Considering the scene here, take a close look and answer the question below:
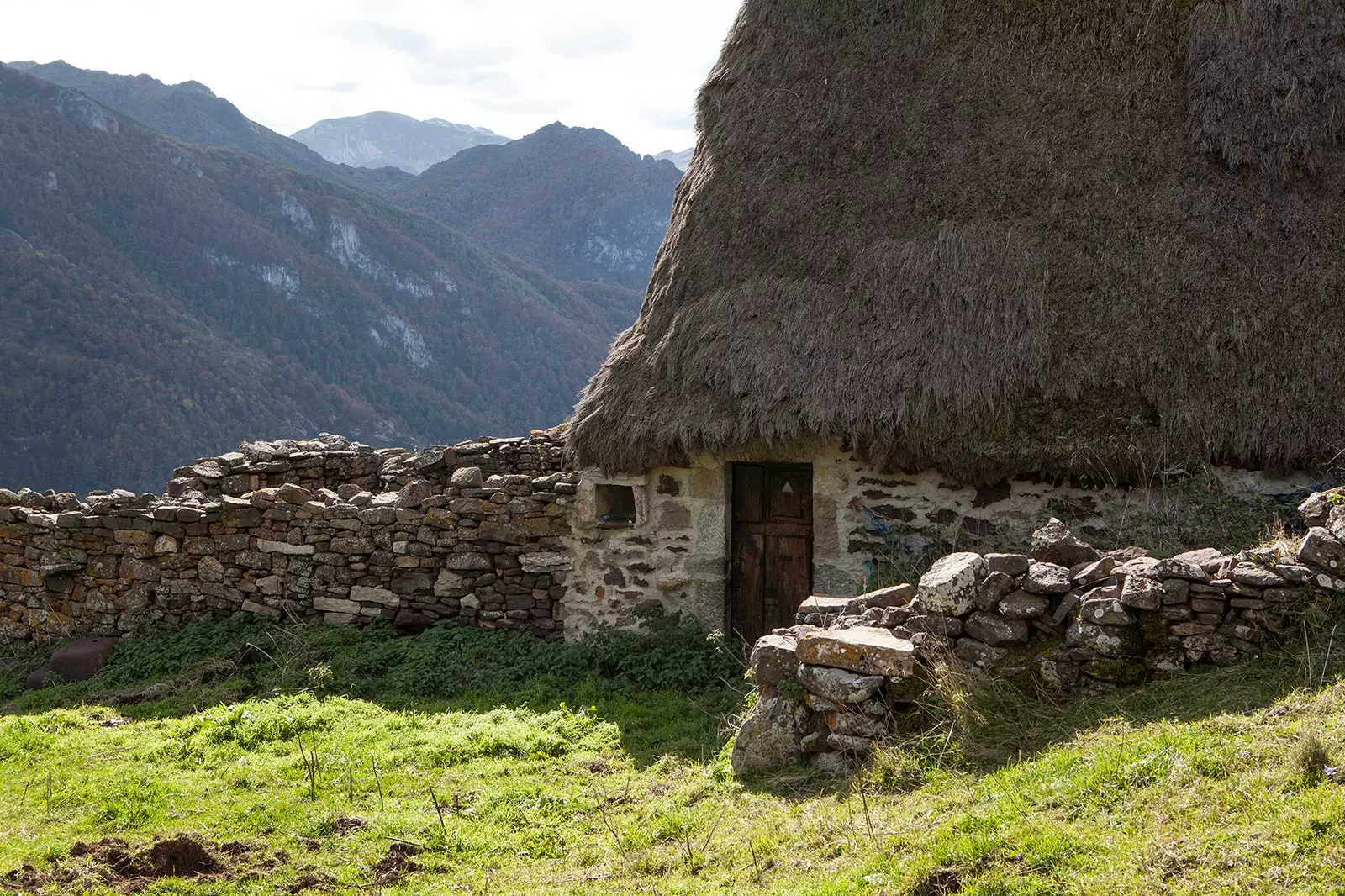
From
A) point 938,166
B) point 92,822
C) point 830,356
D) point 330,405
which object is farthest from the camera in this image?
point 330,405

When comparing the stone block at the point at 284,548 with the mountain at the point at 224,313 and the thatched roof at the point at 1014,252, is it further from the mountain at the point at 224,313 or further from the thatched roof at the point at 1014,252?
the mountain at the point at 224,313

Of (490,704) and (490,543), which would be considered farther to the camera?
(490,543)

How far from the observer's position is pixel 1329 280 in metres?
6.41

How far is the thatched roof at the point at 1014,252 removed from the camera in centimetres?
646

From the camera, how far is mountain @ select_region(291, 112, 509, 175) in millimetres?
97250

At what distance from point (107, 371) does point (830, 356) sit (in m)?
27.1

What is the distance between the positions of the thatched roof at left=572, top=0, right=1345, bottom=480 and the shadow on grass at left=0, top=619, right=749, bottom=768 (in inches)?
57.0

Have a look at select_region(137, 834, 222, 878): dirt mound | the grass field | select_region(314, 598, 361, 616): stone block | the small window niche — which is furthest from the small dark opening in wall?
select_region(137, 834, 222, 878): dirt mound

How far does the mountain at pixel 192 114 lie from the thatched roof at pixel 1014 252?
49.4 m

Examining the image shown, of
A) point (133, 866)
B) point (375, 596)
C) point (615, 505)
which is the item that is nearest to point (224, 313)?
point (375, 596)

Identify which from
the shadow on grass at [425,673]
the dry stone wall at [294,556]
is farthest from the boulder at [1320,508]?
the dry stone wall at [294,556]

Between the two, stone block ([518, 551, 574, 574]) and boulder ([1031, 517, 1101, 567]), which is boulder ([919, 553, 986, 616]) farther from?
stone block ([518, 551, 574, 574])

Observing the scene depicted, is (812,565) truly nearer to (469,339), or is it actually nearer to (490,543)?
(490,543)

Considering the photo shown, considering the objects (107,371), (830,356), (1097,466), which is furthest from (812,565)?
(107,371)
